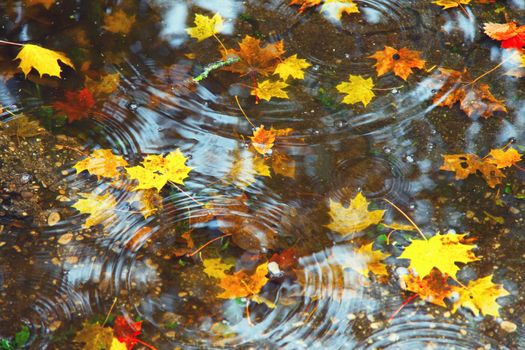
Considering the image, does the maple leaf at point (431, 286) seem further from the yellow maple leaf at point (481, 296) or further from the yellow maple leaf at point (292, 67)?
the yellow maple leaf at point (292, 67)

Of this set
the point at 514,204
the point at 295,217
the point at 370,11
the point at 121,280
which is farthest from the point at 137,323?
the point at 370,11

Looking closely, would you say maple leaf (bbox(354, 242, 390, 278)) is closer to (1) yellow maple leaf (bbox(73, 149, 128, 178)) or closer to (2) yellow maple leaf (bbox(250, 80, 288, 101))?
(2) yellow maple leaf (bbox(250, 80, 288, 101))

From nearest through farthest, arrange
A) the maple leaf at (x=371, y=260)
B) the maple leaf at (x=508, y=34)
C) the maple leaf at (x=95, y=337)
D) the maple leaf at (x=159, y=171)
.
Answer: the maple leaf at (x=95, y=337) < the maple leaf at (x=371, y=260) < the maple leaf at (x=159, y=171) < the maple leaf at (x=508, y=34)

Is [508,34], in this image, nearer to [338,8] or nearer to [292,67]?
[338,8]

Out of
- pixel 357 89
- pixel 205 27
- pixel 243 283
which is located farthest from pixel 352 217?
pixel 205 27

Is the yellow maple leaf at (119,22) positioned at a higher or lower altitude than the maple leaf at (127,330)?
higher

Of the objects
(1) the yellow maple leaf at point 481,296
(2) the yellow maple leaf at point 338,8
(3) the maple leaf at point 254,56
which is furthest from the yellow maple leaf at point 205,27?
→ (1) the yellow maple leaf at point 481,296

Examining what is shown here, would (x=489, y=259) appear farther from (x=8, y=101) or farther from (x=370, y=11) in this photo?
(x=8, y=101)

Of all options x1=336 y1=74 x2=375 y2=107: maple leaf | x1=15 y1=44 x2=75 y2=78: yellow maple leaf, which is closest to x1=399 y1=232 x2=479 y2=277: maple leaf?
x1=336 y1=74 x2=375 y2=107: maple leaf
